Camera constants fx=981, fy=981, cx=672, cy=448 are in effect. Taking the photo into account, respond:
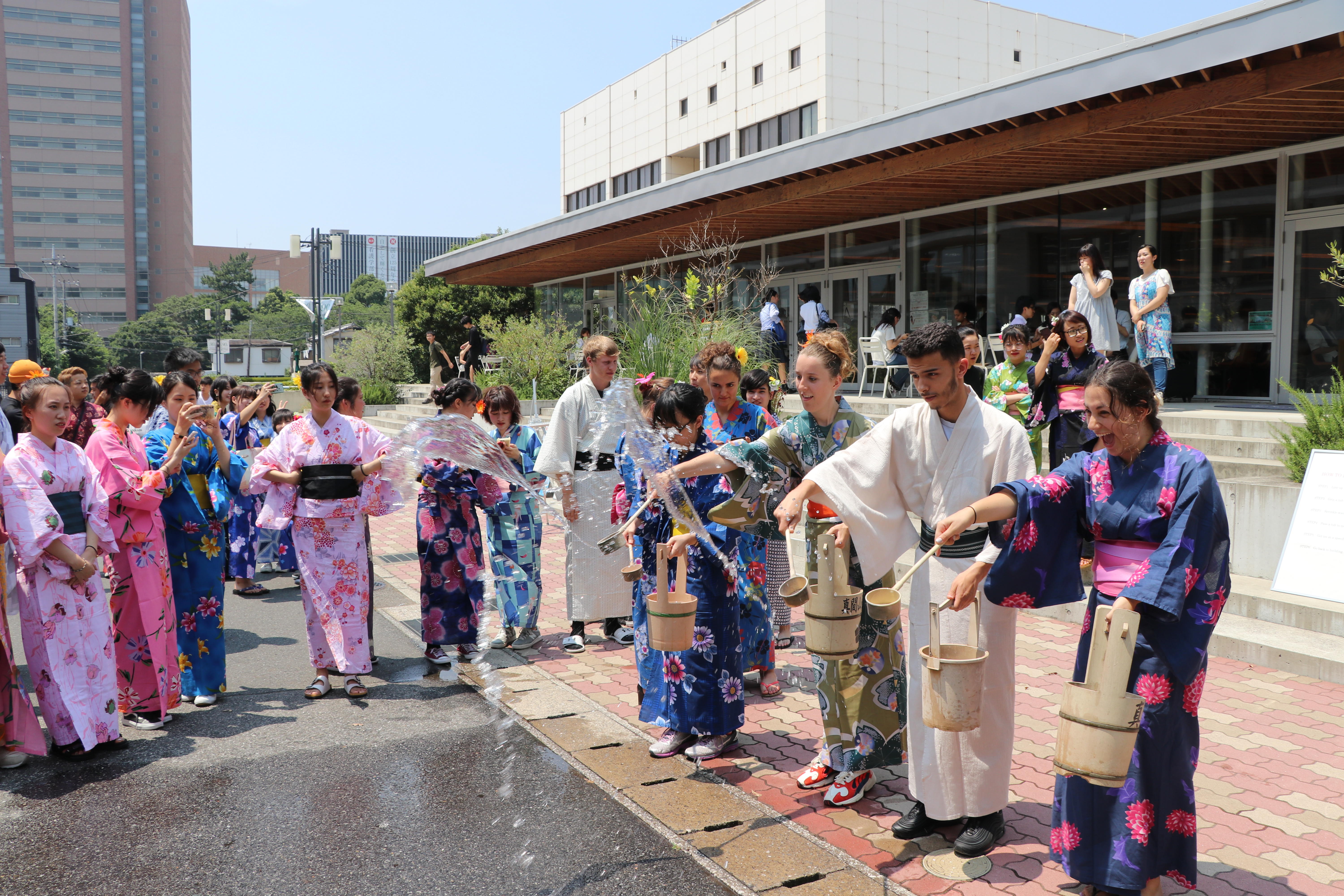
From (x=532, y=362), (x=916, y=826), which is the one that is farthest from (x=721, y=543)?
(x=532, y=362)

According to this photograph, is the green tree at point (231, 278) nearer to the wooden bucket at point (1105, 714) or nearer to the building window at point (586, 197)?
the building window at point (586, 197)

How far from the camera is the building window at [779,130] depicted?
2884cm

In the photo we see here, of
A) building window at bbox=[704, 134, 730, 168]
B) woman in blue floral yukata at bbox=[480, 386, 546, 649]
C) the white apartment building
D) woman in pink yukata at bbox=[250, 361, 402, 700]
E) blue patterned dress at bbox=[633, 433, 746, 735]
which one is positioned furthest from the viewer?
building window at bbox=[704, 134, 730, 168]

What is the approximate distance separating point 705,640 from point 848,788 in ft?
2.86

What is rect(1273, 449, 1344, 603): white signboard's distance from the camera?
19.1 feet

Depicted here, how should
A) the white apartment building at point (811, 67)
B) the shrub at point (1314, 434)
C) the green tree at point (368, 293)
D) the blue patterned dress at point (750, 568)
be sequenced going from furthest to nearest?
the green tree at point (368, 293)
the white apartment building at point (811, 67)
the shrub at point (1314, 434)
the blue patterned dress at point (750, 568)

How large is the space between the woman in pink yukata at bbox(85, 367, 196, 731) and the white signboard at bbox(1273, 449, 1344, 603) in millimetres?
6466

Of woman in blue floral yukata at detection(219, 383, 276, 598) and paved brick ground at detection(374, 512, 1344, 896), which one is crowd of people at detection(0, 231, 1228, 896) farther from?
woman in blue floral yukata at detection(219, 383, 276, 598)

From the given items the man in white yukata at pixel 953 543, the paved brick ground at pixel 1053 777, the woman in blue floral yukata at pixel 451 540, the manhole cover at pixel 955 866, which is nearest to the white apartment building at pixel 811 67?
the woman in blue floral yukata at pixel 451 540

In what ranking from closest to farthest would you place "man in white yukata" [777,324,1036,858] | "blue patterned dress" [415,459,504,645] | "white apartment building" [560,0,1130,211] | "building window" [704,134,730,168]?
"man in white yukata" [777,324,1036,858] < "blue patterned dress" [415,459,504,645] < "white apartment building" [560,0,1130,211] < "building window" [704,134,730,168]

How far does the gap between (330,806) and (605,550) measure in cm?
161

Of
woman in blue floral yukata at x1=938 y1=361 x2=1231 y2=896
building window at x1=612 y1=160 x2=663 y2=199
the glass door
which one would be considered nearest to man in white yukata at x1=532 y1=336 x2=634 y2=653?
woman in blue floral yukata at x1=938 y1=361 x2=1231 y2=896

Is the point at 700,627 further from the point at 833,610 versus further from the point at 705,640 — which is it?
the point at 833,610

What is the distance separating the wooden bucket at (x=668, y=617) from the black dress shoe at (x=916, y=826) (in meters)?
1.06
